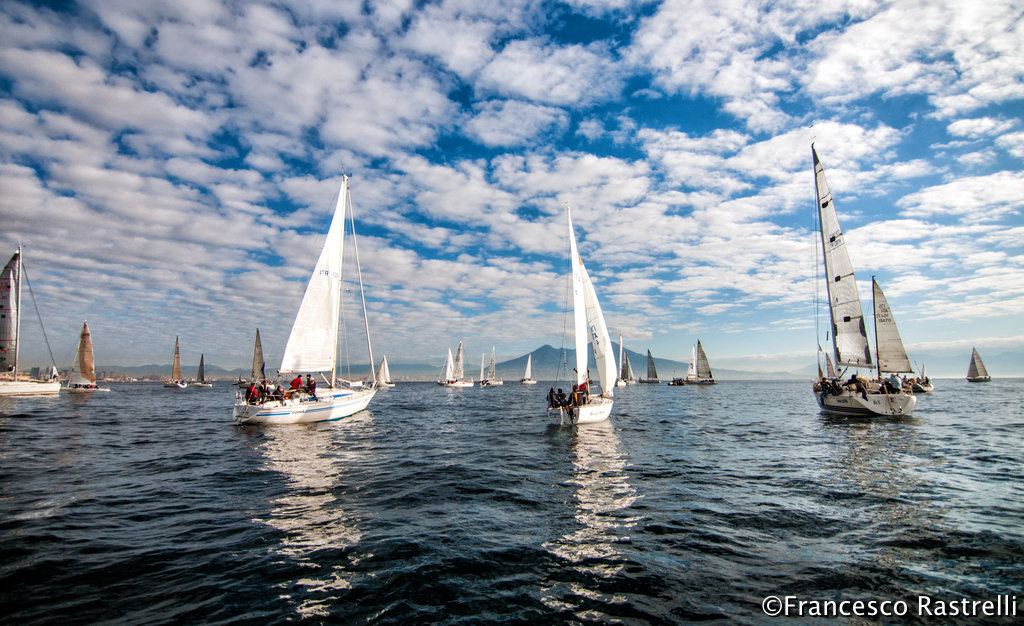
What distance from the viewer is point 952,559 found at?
254 inches

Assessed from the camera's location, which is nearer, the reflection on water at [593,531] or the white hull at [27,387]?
the reflection on water at [593,531]

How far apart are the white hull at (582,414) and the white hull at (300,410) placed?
13319 mm

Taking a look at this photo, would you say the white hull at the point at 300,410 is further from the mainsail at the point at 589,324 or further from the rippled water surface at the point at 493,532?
the mainsail at the point at 589,324

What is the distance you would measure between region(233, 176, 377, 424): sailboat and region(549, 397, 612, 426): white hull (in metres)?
13.7

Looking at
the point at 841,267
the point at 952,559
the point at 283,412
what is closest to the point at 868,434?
the point at 841,267

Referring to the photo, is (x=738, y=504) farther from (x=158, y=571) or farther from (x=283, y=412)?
(x=283, y=412)

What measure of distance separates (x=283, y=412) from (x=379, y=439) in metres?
7.37

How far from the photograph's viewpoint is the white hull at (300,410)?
23.4 m

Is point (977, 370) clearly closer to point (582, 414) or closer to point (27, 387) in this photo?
point (582, 414)

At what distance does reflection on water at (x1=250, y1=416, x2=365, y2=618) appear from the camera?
5.68m

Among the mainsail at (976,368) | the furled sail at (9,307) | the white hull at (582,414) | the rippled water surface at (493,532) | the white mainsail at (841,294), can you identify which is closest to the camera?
the rippled water surface at (493,532)

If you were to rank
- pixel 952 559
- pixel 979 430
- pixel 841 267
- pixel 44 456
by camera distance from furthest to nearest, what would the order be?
pixel 841 267, pixel 979 430, pixel 44 456, pixel 952 559

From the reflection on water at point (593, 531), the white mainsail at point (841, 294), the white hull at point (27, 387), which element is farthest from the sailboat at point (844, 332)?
the white hull at point (27, 387)

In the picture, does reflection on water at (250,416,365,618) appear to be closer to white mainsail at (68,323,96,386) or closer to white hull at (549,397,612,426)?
white hull at (549,397,612,426)
